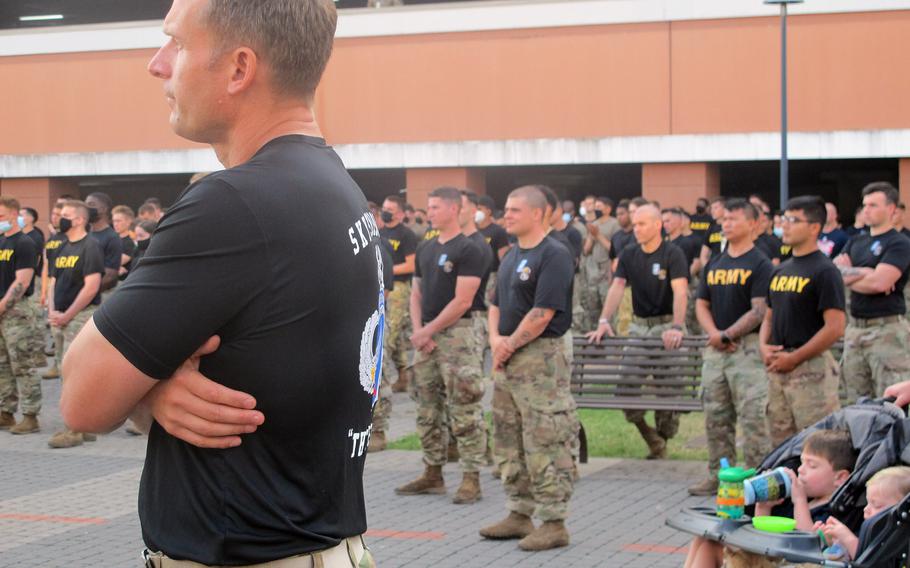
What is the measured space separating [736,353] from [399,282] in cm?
637

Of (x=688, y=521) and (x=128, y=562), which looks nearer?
(x=688, y=521)

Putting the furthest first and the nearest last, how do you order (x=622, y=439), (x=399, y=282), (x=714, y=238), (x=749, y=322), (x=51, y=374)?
(x=714, y=238) < (x=51, y=374) < (x=399, y=282) < (x=622, y=439) < (x=749, y=322)

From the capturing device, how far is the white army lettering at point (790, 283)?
355 inches

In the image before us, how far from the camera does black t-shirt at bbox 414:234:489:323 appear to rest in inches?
410

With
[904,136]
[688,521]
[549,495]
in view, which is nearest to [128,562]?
[549,495]

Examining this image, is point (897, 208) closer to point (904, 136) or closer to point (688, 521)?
point (688, 521)

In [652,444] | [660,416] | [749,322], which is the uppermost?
[749,322]

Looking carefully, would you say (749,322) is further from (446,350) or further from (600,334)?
(446,350)

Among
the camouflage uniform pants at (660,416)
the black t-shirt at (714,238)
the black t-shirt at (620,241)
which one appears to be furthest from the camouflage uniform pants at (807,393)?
the black t-shirt at (714,238)

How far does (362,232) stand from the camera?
2.62 m

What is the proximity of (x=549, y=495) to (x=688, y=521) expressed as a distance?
2893 mm

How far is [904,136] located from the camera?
25.6m

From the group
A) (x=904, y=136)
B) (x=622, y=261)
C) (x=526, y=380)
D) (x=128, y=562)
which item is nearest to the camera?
(x=128, y=562)

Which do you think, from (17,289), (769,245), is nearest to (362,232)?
(17,289)
